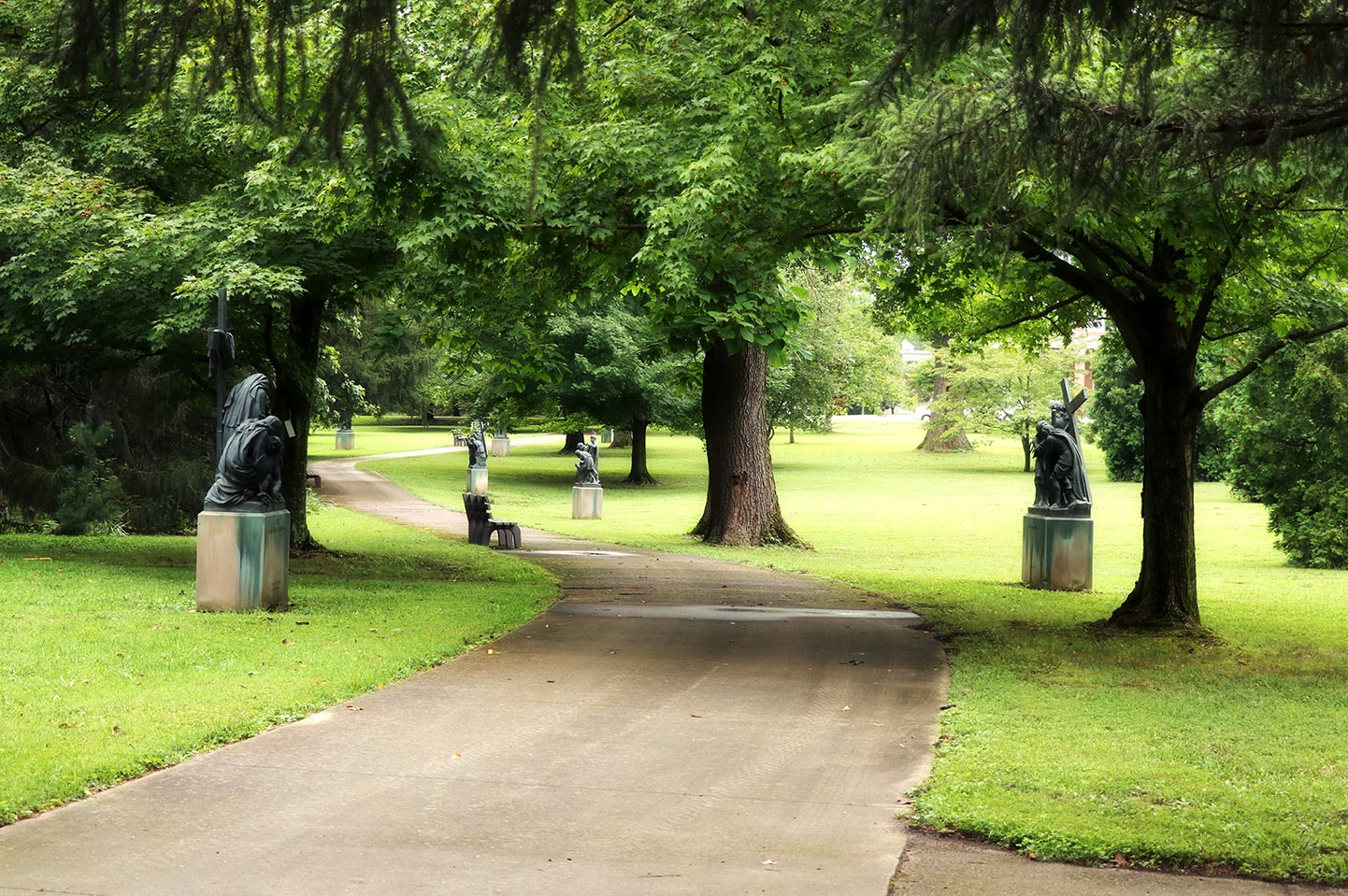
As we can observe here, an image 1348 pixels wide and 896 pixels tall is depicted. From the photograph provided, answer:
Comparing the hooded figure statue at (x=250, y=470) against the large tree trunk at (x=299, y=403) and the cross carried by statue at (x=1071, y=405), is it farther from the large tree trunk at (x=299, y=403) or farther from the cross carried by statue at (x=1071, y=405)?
the cross carried by statue at (x=1071, y=405)

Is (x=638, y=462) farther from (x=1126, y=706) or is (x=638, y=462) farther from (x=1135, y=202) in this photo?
(x=1126, y=706)

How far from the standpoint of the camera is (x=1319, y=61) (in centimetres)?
664

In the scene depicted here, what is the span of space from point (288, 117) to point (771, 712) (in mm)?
4798

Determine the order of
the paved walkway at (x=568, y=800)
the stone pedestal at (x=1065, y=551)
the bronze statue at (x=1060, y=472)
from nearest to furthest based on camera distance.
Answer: the paved walkway at (x=568, y=800) → the bronze statue at (x=1060, y=472) → the stone pedestal at (x=1065, y=551)

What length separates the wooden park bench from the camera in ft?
73.4

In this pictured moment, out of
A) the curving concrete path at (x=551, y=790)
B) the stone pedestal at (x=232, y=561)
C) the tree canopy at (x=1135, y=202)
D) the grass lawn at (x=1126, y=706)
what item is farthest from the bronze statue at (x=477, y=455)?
the curving concrete path at (x=551, y=790)

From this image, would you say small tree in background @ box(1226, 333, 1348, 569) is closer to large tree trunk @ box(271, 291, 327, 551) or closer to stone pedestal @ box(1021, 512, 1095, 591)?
stone pedestal @ box(1021, 512, 1095, 591)

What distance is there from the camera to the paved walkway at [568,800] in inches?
208

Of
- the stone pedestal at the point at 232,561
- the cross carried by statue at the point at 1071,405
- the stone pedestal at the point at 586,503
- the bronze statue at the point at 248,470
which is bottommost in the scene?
the stone pedestal at the point at 586,503

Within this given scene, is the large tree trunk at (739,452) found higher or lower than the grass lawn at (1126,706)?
higher

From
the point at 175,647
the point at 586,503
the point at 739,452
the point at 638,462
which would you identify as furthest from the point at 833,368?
the point at 175,647

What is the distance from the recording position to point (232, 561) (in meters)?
12.2

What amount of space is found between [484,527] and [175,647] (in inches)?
493

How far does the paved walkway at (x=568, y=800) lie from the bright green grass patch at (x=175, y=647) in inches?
13.3
